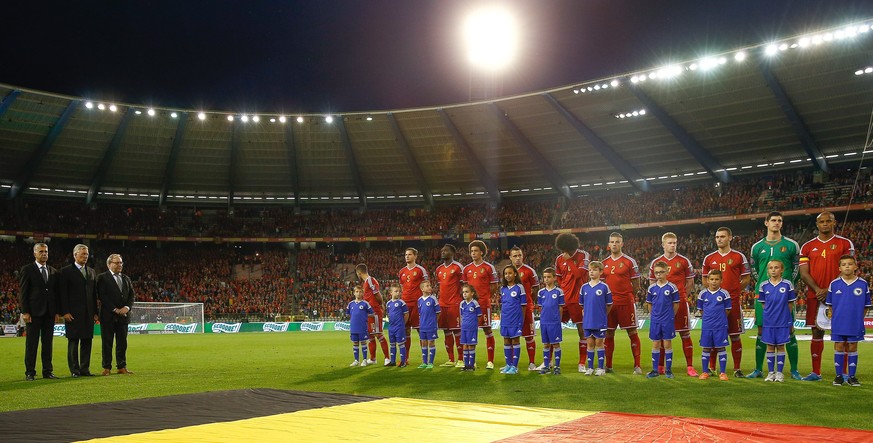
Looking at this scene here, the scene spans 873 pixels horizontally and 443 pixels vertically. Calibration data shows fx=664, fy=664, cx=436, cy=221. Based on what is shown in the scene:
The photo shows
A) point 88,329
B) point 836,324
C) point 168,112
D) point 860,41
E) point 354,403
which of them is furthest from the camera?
point 168,112

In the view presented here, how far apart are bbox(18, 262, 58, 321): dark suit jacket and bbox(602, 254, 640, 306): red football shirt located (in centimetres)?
971

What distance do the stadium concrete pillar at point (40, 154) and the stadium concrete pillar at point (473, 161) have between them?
1922cm

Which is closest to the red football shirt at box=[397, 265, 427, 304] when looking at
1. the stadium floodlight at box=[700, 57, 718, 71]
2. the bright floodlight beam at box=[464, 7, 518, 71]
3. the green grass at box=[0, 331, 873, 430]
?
the green grass at box=[0, 331, 873, 430]

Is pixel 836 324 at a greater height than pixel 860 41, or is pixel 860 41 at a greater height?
pixel 860 41

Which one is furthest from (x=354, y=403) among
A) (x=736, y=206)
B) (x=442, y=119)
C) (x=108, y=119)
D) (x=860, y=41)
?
(x=736, y=206)

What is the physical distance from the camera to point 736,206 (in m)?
39.4

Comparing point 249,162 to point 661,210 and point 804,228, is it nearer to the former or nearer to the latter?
point 661,210

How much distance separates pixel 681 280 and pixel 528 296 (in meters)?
2.83

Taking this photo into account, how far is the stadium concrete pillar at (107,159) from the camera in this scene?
121 feet

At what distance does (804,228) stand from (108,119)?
1573 inches

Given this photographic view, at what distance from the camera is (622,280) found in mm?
11531

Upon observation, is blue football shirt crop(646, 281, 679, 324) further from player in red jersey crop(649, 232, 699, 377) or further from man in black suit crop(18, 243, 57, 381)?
man in black suit crop(18, 243, 57, 381)

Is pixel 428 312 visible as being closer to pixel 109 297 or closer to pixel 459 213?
pixel 109 297

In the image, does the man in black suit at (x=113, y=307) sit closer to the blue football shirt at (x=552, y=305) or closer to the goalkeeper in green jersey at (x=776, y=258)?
the blue football shirt at (x=552, y=305)
